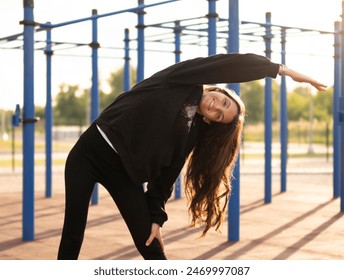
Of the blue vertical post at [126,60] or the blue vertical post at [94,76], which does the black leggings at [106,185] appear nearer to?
the blue vertical post at [94,76]

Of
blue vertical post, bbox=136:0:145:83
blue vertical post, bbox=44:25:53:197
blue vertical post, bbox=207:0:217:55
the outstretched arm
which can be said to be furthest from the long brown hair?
blue vertical post, bbox=44:25:53:197

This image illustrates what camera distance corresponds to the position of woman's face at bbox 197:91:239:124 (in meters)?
3.43

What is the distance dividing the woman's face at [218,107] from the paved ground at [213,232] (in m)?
2.83

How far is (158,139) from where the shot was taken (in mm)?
3408

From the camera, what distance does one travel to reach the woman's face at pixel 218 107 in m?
3.43

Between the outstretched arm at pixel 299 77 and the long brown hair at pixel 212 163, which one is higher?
the outstretched arm at pixel 299 77

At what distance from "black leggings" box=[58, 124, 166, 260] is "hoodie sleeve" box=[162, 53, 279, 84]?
1.55ft

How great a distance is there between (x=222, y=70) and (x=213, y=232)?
14.4 ft

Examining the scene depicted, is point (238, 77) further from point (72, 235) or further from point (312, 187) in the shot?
point (312, 187)

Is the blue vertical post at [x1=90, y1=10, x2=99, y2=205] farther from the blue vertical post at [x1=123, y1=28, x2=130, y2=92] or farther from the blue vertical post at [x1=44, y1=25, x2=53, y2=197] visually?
the blue vertical post at [x1=123, y1=28, x2=130, y2=92]

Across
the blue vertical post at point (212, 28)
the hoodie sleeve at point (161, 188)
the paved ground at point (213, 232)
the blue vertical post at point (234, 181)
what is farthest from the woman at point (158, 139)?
the blue vertical post at point (212, 28)

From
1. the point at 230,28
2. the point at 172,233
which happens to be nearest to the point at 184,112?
the point at 230,28

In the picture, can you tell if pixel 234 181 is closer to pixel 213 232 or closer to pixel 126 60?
pixel 213 232
